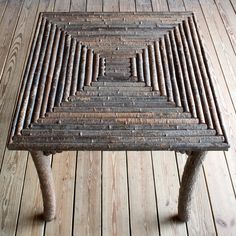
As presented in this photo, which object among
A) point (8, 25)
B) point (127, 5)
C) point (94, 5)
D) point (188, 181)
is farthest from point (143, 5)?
point (188, 181)

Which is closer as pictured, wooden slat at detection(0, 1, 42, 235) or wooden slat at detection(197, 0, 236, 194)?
wooden slat at detection(0, 1, 42, 235)

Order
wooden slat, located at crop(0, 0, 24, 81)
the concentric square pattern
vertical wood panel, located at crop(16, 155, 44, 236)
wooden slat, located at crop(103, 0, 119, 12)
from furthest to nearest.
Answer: wooden slat, located at crop(103, 0, 119, 12) < wooden slat, located at crop(0, 0, 24, 81) < vertical wood panel, located at crop(16, 155, 44, 236) < the concentric square pattern

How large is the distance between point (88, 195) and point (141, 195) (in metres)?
0.18

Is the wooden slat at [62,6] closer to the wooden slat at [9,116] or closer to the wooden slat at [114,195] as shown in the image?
the wooden slat at [9,116]

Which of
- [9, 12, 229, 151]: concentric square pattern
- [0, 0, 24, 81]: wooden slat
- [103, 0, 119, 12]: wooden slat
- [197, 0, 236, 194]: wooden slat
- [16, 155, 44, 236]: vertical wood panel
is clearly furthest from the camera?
[103, 0, 119, 12]: wooden slat

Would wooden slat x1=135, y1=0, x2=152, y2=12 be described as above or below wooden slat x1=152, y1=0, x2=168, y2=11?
below

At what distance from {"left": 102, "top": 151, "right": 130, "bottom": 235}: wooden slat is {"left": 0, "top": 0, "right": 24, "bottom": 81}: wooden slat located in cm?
70

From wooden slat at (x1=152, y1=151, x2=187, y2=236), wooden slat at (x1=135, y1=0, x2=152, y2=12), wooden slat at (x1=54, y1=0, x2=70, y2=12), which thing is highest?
wooden slat at (x1=135, y1=0, x2=152, y2=12)

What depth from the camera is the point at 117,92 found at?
3.69 feet

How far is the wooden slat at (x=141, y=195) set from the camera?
131cm

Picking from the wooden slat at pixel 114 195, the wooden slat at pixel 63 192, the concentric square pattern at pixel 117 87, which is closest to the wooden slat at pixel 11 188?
the wooden slat at pixel 63 192

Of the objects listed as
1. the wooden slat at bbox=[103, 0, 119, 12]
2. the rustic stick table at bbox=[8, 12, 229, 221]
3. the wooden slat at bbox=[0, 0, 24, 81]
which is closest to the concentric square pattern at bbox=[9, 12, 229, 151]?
the rustic stick table at bbox=[8, 12, 229, 221]

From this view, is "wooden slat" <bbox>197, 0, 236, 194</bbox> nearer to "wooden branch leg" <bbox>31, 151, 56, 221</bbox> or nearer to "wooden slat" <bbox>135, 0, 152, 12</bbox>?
"wooden slat" <bbox>135, 0, 152, 12</bbox>

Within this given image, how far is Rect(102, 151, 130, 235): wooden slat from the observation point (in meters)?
1.32
